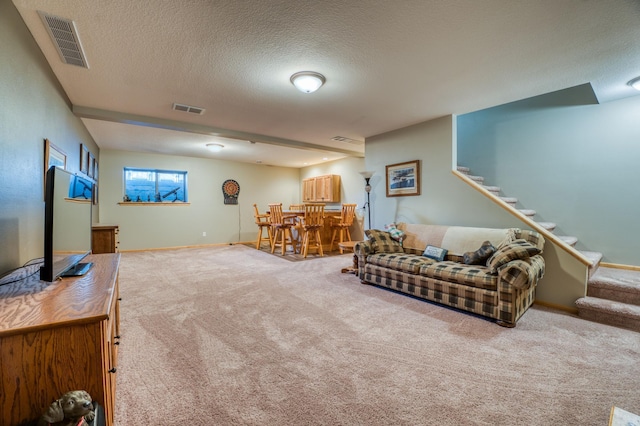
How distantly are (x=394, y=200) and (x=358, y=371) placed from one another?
339cm

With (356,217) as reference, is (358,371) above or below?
below

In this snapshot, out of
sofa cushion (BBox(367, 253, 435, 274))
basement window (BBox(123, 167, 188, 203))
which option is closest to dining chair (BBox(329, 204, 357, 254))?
sofa cushion (BBox(367, 253, 435, 274))

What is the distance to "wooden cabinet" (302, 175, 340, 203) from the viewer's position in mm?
7391

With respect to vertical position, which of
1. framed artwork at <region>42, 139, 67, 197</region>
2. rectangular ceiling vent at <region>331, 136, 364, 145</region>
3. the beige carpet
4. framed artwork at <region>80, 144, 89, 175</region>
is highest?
rectangular ceiling vent at <region>331, 136, 364, 145</region>

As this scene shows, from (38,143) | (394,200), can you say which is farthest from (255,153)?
(38,143)

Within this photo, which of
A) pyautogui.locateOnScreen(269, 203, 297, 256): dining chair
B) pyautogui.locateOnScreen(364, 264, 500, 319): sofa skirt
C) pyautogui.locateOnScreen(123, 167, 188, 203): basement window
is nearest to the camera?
pyautogui.locateOnScreen(364, 264, 500, 319): sofa skirt

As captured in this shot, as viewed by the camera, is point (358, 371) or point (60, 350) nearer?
point (60, 350)

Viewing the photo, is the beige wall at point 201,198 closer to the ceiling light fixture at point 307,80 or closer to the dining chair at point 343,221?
the dining chair at point 343,221

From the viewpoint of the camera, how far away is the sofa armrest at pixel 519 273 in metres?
2.30

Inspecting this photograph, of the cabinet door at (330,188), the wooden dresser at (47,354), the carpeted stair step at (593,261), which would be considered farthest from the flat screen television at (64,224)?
the cabinet door at (330,188)

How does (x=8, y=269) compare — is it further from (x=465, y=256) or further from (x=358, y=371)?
(x=465, y=256)

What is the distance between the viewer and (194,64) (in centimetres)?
246

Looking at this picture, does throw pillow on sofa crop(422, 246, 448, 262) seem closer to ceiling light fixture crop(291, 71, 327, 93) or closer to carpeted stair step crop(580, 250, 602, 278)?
carpeted stair step crop(580, 250, 602, 278)

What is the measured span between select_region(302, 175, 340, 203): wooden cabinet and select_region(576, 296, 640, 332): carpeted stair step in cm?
545
